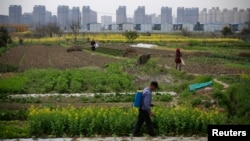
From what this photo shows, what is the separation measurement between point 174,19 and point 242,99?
153m

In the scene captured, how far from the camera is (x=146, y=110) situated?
958 cm

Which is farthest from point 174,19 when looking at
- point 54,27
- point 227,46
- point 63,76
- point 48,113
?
point 48,113

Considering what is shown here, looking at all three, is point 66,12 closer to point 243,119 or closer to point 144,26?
point 144,26

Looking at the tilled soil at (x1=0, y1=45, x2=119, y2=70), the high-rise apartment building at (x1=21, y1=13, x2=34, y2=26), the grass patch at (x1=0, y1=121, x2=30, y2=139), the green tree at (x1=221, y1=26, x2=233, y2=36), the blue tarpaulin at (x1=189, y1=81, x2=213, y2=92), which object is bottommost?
the grass patch at (x1=0, y1=121, x2=30, y2=139)

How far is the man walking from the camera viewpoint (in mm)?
9531

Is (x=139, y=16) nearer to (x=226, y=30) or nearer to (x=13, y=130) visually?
(x=226, y=30)

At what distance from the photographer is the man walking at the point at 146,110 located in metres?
9.53

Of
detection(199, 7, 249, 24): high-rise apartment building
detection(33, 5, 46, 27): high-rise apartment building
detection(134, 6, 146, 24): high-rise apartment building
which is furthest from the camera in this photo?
detection(134, 6, 146, 24): high-rise apartment building

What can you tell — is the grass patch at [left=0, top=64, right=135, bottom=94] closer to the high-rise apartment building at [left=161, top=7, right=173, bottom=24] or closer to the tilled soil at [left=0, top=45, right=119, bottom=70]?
the tilled soil at [left=0, top=45, right=119, bottom=70]

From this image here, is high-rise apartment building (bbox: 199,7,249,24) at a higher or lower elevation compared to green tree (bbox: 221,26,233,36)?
higher

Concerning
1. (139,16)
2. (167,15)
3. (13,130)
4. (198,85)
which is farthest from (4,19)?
(13,130)

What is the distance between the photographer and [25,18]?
142 metres

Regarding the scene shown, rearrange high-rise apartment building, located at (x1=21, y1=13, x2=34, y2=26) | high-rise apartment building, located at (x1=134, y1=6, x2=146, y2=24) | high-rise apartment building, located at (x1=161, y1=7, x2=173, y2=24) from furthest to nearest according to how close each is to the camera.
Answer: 1. high-rise apartment building, located at (x1=161, y1=7, x2=173, y2=24)
2. high-rise apartment building, located at (x1=134, y1=6, x2=146, y2=24)
3. high-rise apartment building, located at (x1=21, y1=13, x2=34, y2=26)

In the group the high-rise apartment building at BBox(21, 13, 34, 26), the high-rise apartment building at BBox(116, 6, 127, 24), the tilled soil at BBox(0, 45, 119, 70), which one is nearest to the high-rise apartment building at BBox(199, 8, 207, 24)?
the high-rise apartment building at BBox(116, 6, 127, 24)
